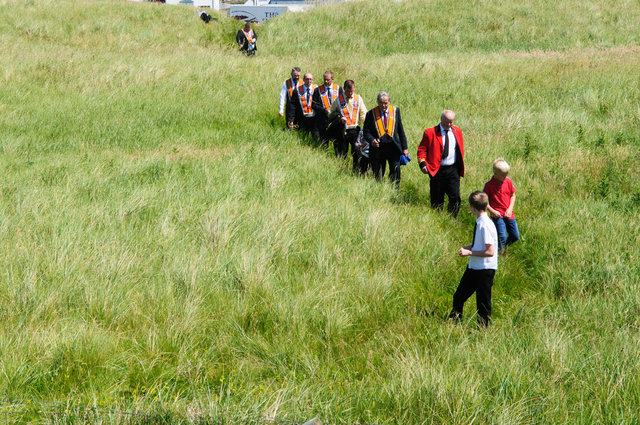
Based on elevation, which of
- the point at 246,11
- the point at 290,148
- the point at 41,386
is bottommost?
the point at 41,386

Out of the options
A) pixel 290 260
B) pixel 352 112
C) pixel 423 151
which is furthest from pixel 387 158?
pixel 290 260

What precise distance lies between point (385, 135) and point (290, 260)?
142 inches

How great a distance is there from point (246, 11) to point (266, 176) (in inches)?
1014

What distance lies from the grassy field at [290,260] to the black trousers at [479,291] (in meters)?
0.17

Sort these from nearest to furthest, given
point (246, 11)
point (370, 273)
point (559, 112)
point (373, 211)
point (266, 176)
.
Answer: point (370, 273), point (373, 211), point (266, 176), point (559, 112), point (246, 11)

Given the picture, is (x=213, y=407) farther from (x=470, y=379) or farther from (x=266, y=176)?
(x=266, y=176)

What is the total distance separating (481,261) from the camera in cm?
467

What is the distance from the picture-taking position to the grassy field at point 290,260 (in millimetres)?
3518

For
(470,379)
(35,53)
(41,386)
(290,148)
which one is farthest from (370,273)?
(35,53)

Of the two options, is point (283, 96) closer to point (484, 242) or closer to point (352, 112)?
point (352, 112)

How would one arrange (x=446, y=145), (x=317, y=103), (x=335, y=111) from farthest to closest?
(x=317, y=103)
(x=335, y=111)
(x=446, y=145)

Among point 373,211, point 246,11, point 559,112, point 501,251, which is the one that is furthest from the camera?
point 246,11

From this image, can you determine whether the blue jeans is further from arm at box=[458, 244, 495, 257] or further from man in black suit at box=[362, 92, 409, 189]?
man in black suit at box=[362, 92, 409, 189]

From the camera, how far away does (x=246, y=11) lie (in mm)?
30938
